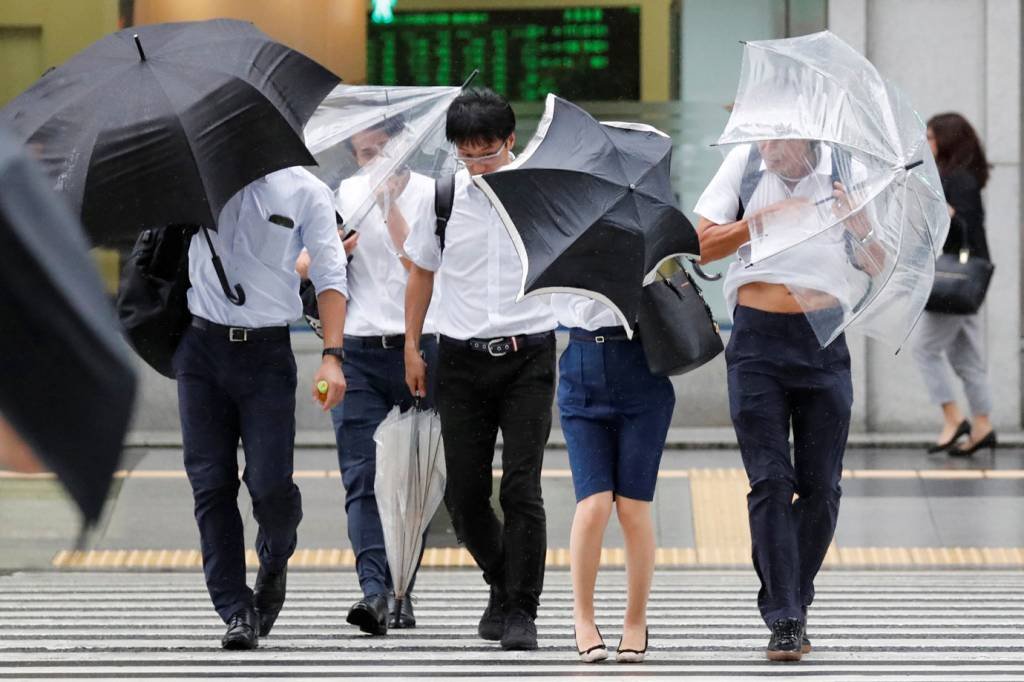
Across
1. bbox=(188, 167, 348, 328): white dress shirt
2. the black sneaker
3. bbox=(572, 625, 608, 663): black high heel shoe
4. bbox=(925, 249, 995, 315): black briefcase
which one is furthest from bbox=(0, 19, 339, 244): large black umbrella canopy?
bbox=(925, 249, 995, 315): black briefcase

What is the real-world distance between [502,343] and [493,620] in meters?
0.96

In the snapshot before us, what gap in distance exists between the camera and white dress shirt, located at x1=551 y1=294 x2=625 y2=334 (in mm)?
6457

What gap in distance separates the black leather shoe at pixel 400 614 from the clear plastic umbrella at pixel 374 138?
1.37 meters

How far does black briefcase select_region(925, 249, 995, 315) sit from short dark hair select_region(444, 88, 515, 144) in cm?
575

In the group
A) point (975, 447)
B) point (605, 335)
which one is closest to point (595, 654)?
point (605, 335)

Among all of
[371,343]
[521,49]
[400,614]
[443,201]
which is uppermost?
[521,49]

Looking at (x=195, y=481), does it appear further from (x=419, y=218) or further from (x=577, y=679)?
(x=577, y=679)

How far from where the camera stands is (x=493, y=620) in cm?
693

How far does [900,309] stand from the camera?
21.4 ft

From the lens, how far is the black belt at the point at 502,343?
6.68m

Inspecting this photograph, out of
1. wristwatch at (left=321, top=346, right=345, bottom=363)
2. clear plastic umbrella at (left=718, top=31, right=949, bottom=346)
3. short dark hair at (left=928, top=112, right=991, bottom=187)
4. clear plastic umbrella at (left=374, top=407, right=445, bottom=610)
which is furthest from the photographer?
short dark hair at (left=928, top=112, right=991, bottom=187)

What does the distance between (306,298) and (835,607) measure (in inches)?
93.4

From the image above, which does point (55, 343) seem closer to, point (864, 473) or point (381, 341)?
point (381, 341)

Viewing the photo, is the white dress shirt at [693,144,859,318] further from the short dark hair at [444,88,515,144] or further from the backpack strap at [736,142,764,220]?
the short dark hair at [444,88,515,144]
